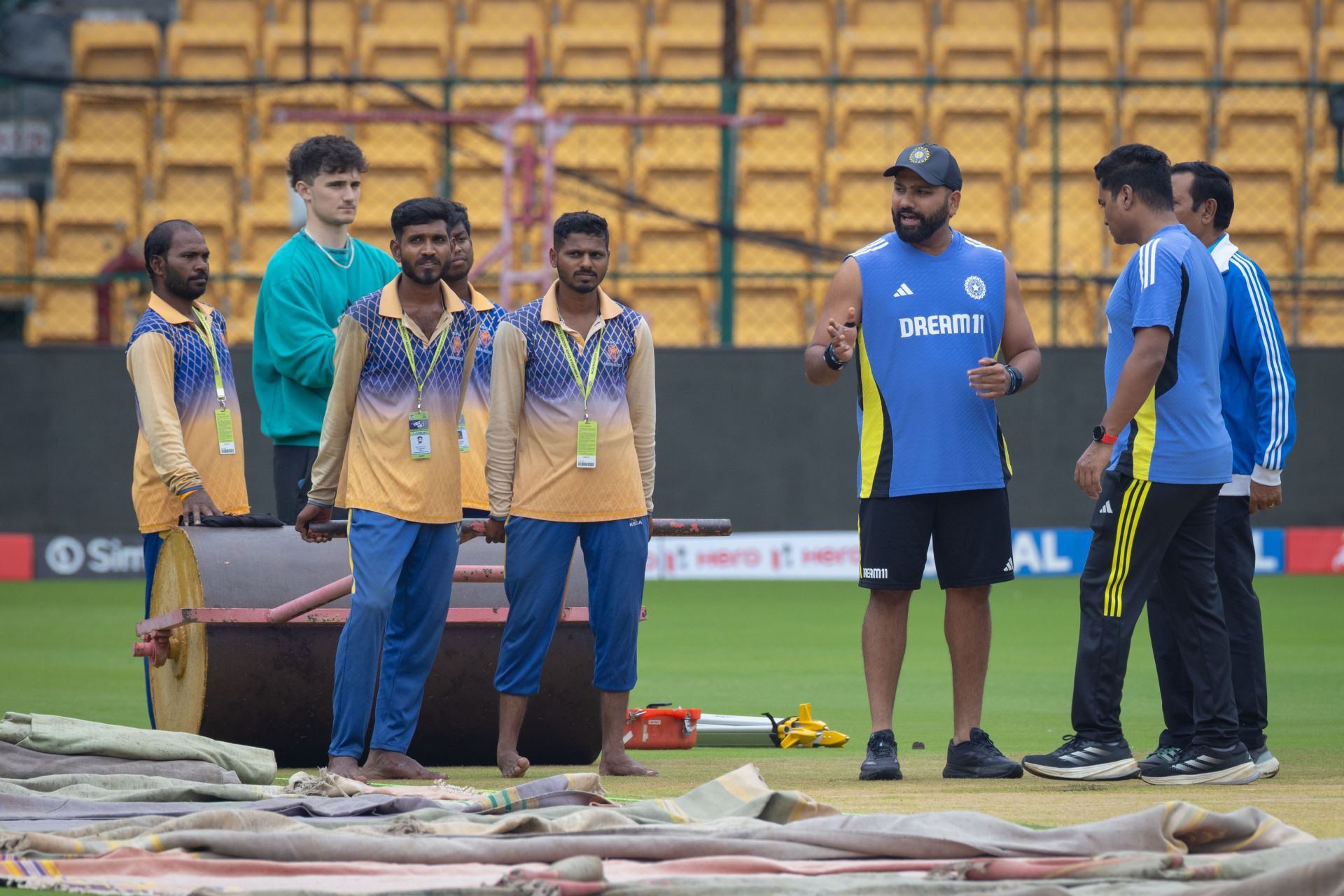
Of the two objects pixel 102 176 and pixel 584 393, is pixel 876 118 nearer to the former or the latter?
pixel 102 176

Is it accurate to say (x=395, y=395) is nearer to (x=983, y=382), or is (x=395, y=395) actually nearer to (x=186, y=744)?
(x=186, y=744)

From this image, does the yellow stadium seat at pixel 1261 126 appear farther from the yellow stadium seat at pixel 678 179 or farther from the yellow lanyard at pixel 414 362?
the yellow lanyard at pixel 414 362

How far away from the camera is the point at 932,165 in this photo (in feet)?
22.3

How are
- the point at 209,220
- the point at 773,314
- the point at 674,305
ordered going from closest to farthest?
the point at 674,305 → the point at 773,314 → the point at 209,220

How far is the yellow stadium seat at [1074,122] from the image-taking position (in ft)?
62.1

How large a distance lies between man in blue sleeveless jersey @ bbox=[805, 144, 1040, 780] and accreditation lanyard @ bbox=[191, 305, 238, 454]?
92.4 inches

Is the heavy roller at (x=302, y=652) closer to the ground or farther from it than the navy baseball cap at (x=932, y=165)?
closer to the ground

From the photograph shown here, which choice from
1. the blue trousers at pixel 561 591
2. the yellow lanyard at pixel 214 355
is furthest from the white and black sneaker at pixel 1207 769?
the yellow lanyard at pixel 214 355

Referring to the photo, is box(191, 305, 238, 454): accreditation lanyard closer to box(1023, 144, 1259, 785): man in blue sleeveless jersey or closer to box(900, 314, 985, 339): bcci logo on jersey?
box(900, 314, 985, 339): bcci logo on jersey

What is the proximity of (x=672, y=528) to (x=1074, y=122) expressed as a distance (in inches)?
528

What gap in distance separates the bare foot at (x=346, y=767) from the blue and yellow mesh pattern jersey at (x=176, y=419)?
130cm

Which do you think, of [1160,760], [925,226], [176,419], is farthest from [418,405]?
[1160,760]

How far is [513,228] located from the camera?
1842 centimetres

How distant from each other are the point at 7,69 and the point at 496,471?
602 inches
